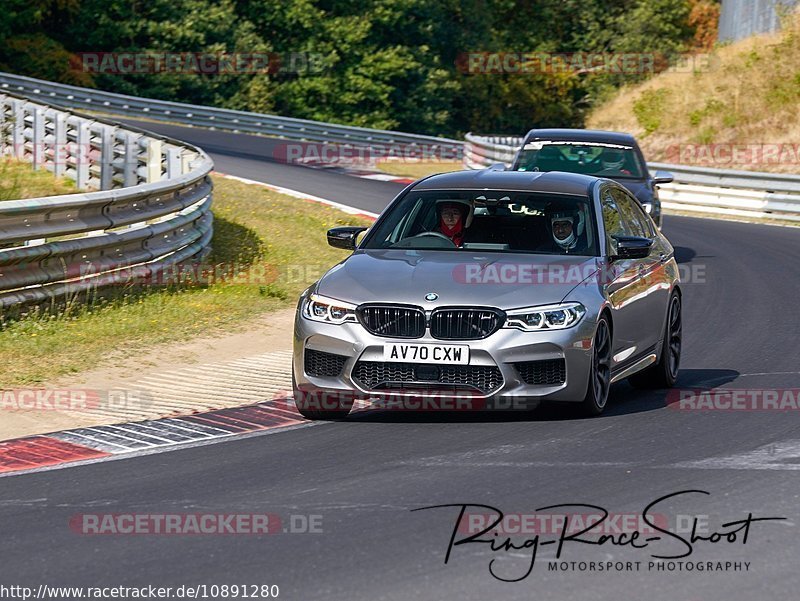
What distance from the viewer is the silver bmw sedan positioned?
28.3ft

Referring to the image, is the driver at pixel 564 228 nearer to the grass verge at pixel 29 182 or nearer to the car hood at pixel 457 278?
the car hood at pixel 457 278

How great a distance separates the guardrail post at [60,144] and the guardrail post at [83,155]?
1.95ft

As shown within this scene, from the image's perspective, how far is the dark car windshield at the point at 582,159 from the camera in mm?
18641

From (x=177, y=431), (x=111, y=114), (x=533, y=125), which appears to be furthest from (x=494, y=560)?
(x=533, y=125)

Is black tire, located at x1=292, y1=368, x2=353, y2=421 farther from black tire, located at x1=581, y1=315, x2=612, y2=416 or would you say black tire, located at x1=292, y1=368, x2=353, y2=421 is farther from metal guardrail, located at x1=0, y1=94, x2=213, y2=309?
metal guardrail, located at x1=0, y1=94, x2=213, y2=309

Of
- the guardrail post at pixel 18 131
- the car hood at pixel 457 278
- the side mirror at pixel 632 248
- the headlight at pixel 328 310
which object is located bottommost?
the guardrail post at pixel 18 131

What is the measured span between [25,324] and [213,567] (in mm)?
6522

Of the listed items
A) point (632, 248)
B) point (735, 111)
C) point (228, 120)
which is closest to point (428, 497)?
point (632, 248)

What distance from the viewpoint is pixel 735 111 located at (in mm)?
41344

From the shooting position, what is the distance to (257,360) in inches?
468

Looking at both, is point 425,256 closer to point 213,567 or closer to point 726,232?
point 213,567

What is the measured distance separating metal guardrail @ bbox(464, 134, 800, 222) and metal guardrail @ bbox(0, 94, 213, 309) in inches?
460

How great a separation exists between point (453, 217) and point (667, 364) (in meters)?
2.01

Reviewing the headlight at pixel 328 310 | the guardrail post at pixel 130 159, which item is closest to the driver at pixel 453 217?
the headlight at pixel 328 310
